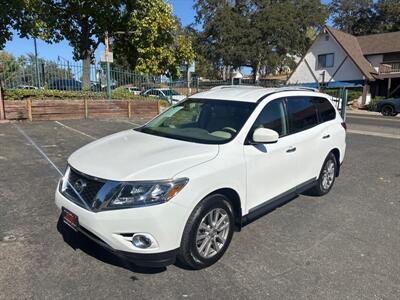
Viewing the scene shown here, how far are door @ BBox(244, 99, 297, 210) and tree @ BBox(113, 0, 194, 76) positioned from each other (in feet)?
54.1

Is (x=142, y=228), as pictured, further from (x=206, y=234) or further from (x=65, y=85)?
(x=65, y=85)

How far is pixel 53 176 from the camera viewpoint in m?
5.97

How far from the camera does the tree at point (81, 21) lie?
17.2 meters

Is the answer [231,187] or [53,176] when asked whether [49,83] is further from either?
[231,187]

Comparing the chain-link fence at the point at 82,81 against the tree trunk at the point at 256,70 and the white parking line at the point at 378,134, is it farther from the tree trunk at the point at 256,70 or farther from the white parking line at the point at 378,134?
the tree trunk at the point at 256,70

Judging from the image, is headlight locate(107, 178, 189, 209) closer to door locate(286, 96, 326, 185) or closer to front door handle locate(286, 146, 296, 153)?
front door handle locate(286, 146, 296, 153)

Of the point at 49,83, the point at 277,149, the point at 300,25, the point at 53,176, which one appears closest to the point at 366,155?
the point at 277,149

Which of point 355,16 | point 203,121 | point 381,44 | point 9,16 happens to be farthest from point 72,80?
point 355,16

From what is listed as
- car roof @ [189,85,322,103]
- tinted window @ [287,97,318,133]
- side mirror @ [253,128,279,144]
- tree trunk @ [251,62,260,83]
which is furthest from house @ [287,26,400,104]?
side mirror @ [253,128,279,144]

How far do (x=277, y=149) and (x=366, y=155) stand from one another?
5.70 metres

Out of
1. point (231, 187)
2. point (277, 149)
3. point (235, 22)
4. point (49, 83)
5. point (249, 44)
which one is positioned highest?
point (235, 22)

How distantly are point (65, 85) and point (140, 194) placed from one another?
13.4 metres

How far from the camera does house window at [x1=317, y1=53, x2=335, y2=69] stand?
35219 mm

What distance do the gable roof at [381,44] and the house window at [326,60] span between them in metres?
3.65
